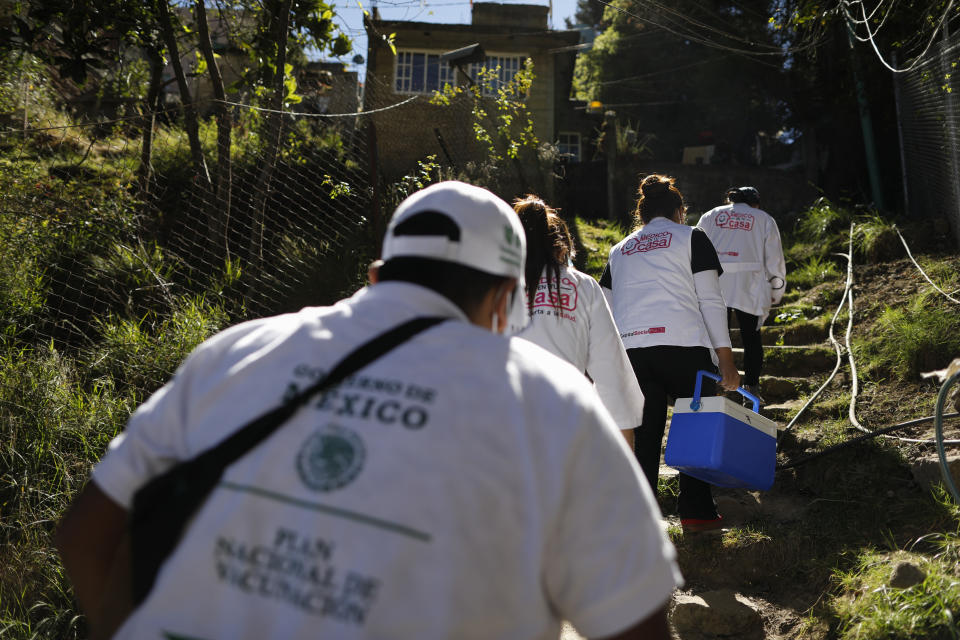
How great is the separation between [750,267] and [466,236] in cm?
545

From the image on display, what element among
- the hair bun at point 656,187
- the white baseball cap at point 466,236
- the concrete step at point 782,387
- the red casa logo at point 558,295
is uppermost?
the hair bun at point 656,187

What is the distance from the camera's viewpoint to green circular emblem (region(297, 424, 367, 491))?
3.89ft

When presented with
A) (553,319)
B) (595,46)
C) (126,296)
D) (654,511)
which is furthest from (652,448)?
(595,46)

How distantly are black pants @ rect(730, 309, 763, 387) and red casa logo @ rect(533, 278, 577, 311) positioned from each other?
131 inches

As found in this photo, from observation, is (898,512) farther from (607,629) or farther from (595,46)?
(595,46)

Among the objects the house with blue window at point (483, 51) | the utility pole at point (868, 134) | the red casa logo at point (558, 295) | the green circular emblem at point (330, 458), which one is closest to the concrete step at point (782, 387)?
the red casa logo at point (558, 295)

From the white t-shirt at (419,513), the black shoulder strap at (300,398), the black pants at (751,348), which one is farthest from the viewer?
the black pants at (751,348)

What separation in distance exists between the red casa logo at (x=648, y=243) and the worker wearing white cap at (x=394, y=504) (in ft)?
9.69

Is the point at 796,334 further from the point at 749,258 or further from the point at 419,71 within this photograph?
the point at 419,71

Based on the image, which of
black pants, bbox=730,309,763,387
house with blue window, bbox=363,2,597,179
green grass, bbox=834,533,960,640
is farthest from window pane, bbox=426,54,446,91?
green grass, bbox=834,533,960,640

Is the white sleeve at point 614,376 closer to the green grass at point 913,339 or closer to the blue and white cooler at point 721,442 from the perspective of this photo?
the blue and white cooler at point 721,442

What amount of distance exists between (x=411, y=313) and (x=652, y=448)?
3.10m

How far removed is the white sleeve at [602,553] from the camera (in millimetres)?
1203

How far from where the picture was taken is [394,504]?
3.77 ft
